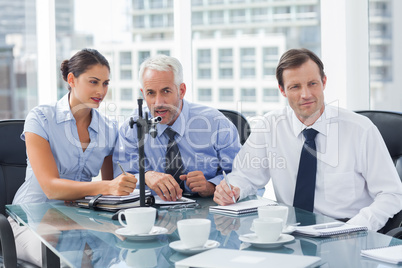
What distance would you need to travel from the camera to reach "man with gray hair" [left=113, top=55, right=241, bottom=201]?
7.89ft

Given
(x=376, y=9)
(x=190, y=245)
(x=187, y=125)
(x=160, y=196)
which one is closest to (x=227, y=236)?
(x=190, y=245)

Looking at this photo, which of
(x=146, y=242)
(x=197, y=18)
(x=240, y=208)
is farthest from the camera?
(x=197, y=18)

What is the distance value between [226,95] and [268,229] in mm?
2782

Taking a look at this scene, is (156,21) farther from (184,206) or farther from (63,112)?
(184,206)

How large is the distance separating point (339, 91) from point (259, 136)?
154 centimetres

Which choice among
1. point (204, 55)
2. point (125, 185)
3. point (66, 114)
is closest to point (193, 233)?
point (125, 185)

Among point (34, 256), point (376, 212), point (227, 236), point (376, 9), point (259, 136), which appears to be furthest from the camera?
point (376, 9)

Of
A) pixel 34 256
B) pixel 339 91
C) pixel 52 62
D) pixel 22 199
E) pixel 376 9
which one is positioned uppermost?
pixel 376 9

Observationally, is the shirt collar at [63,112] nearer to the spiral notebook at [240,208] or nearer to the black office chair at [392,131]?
the spiral notebook at [240,208]

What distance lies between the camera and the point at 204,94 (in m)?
3.96

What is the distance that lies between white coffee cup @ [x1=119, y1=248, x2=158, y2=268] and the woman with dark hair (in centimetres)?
94

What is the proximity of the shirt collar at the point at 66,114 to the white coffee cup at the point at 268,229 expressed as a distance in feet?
4.47

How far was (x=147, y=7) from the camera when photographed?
156 inches

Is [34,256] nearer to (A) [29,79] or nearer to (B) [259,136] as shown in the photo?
(B) [259,136]
